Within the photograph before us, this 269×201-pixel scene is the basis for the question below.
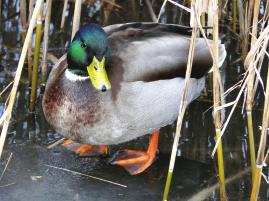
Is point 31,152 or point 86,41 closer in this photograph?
point 86,41

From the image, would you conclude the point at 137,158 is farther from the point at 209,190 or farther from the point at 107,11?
the point at 107,11

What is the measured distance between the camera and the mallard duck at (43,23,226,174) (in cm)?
367

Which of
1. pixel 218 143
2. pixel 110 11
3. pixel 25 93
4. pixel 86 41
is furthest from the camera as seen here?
pixel 110 11

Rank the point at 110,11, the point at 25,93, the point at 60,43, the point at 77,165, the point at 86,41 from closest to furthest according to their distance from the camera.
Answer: the point at 86,41, the point at 77,165, the point at 25,93, the point at 60,43, the point at 110,11

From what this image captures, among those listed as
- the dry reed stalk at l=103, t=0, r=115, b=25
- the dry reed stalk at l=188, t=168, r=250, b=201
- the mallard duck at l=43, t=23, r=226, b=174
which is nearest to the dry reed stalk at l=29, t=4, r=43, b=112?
the mallard duck at l=43, t=23, r=226, b=174

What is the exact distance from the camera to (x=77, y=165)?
3.94 meters

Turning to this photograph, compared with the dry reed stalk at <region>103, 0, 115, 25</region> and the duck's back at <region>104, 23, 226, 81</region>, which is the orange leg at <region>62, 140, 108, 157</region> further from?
the dry reed stalk at <region>103, 0, 115, 25</region>

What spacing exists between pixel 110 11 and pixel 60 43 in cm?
65

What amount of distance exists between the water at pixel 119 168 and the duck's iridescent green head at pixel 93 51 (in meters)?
0.61

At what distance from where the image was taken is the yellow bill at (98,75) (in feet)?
11.5

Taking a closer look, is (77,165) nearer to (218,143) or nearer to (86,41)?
(86,41)

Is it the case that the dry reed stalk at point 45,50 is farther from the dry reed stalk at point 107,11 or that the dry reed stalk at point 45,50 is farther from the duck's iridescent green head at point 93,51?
the dry reed stalk at point 107,11

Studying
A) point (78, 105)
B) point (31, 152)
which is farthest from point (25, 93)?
point (78, 105)

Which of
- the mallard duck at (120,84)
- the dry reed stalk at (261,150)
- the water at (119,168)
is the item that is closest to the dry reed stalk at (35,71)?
the water at (119,168)
